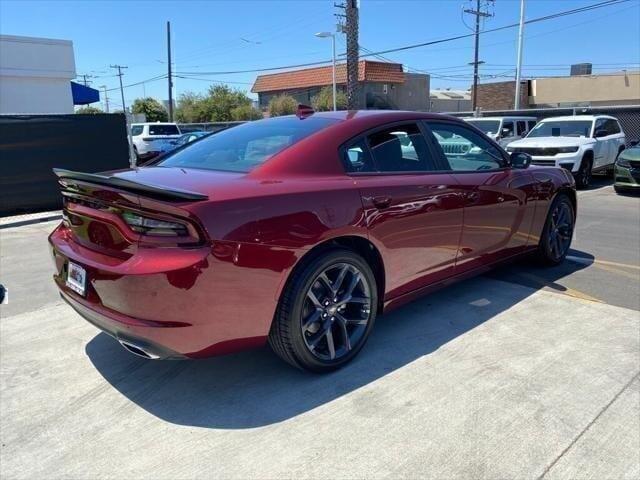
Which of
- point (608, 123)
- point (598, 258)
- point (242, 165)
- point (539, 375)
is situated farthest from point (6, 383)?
point (608, 123)

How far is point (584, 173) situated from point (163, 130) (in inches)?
633

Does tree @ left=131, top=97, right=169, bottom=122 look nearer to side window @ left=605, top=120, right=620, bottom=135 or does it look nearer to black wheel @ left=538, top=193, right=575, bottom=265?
side window @ left=605, top=120, right=620, bottom=135

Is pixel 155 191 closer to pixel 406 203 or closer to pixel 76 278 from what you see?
pixel 76 278

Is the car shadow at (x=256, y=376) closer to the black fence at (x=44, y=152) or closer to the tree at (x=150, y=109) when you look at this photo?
the black fence at (x=44, y=152)

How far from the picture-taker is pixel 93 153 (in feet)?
35.9

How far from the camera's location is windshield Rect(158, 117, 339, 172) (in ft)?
10.9

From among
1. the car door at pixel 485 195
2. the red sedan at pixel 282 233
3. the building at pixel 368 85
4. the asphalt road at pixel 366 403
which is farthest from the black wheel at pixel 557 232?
the building at pixel 368 85

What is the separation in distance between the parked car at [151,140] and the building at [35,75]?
10.1ft

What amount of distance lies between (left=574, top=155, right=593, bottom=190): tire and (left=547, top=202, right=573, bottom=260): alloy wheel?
7.93m

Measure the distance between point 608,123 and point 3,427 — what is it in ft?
50.8

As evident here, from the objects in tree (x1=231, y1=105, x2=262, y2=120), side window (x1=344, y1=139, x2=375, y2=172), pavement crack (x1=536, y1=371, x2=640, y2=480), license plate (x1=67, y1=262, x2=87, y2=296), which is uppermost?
tree (x1=231, y1=105, x2=262, y2=120)

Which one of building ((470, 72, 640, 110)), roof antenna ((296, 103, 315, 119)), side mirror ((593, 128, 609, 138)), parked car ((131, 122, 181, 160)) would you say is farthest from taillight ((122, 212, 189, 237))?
building ((470, 72, 640, 110))

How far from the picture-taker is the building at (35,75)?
16.4 metres

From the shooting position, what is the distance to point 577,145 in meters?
12.6
